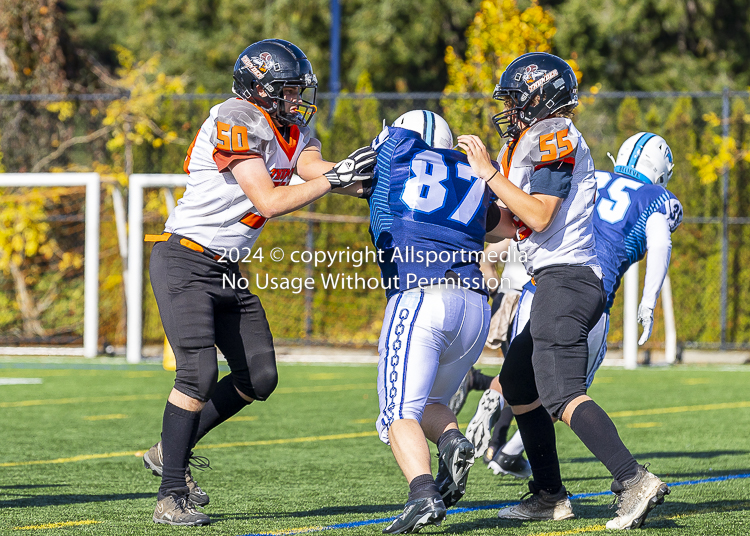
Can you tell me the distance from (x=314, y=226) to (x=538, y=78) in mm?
9264

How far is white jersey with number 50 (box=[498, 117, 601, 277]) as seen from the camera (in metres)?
3.79

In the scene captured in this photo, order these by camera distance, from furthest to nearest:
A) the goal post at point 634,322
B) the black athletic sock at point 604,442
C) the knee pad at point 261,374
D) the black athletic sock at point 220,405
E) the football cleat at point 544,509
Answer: the goal post at point 634,322, the black athletic sock at point 220,405, the knee pad at point 261,374, the football cleat at point 544,509, the black athletic sock at point 604,442

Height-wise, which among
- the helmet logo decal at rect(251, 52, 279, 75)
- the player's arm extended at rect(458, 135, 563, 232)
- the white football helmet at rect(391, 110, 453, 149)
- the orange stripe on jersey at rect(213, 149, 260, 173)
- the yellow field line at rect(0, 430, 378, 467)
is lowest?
the yellow field line at rect(0, 430, 378, 467)

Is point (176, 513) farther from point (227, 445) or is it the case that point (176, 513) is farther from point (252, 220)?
point (227, 445)

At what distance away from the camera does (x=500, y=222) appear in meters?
4.01

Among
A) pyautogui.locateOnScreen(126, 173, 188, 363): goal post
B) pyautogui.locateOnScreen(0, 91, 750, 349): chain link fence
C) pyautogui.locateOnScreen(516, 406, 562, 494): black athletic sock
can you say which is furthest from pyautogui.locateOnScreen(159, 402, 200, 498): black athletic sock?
pyautogui.locateOnScreen(0, 91, 750, 349): chain link fence

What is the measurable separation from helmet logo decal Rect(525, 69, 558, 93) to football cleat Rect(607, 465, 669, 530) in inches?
59.0

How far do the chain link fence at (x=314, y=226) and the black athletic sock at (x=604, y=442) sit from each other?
8.77 meters

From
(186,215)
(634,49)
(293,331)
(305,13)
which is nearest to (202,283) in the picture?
(186,215)

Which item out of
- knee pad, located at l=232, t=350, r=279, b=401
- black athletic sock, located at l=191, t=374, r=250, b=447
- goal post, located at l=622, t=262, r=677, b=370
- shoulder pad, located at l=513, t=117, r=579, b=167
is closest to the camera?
shoulder pad, located at l=513, t=117, r=579, b=167

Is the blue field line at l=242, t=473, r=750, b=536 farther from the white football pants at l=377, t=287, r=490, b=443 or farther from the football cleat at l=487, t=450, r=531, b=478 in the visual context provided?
the football cleat at l=487, t=450, r=531, b=478

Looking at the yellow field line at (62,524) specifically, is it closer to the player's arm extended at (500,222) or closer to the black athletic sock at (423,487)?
the black athletic sock at (423,487)

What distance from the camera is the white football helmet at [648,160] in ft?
16.8

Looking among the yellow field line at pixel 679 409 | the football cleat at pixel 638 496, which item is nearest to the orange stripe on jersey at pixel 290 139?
the football cleat at pixel 638 496
